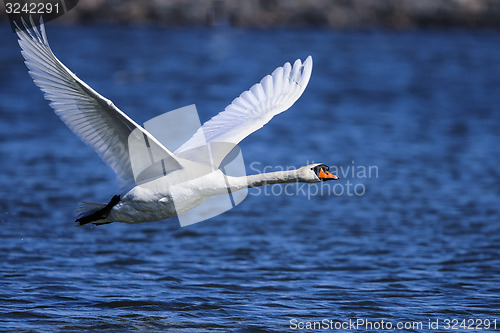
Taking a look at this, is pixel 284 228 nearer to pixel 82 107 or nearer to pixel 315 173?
pixel 315 173

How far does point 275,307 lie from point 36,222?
15.4 ft

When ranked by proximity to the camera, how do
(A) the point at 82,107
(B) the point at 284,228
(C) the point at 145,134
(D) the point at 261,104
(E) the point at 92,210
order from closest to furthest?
(C) the point at 145,134 < (A) the point at 82,107 < (E) the point at 92,210 < (D) the point at 261,104 < (B) the point at 284,228

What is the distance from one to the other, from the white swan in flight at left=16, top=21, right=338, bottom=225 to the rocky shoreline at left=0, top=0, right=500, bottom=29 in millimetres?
35732

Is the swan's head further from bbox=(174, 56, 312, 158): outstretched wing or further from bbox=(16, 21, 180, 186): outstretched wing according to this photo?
bbox=(16, 21, 180, 186): outstretched wing

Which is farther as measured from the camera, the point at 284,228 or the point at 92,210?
the point at 284,228

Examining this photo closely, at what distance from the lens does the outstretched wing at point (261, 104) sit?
8.59 m

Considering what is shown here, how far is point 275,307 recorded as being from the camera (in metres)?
8.77

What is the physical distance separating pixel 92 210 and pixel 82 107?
1150 millimetres

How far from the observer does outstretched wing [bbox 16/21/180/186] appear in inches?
285

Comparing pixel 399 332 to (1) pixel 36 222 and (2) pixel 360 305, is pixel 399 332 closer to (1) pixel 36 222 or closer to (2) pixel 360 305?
(2) pixel 360 305

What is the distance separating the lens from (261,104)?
29.0 feet

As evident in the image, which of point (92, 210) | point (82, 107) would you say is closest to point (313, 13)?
point (92, 210)

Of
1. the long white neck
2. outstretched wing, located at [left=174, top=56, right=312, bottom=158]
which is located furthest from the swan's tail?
the long white neck

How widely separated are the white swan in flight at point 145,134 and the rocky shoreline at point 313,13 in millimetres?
35732
